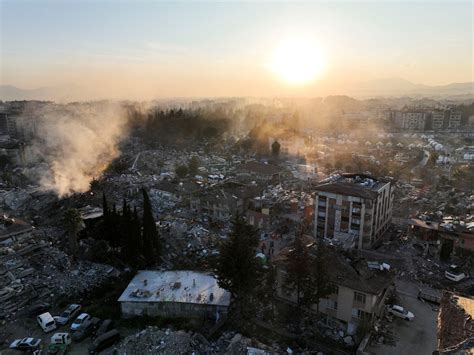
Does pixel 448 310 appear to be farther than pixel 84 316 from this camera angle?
No

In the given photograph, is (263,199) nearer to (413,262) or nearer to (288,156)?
(413,262)

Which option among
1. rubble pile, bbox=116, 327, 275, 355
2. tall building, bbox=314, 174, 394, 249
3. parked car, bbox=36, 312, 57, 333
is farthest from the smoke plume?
tall building, bbox=314, 174, 394, 249

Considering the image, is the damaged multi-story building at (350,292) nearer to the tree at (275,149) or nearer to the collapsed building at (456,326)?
the collapsed building at (456,326)

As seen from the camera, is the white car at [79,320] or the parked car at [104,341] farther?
the white car at [79,320]

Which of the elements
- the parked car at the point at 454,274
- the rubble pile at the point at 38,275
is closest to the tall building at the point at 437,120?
the parked car at the point at 454,274

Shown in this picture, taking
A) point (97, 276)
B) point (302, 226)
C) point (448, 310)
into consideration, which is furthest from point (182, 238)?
point (448, 310)

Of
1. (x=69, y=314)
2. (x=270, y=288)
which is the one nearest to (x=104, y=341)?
(x=69, y=314)
